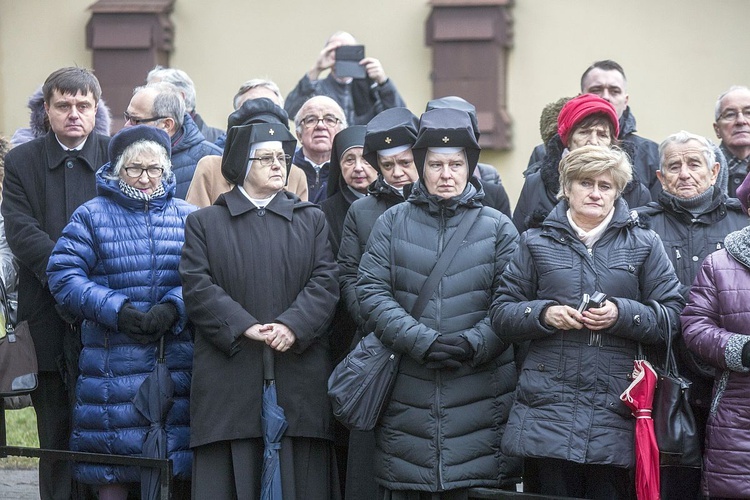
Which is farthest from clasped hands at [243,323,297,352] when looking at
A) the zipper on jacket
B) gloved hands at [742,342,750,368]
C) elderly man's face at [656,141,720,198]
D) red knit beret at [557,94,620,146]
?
gloved hands at [742,342,750,368]

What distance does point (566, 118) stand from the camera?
6.05m

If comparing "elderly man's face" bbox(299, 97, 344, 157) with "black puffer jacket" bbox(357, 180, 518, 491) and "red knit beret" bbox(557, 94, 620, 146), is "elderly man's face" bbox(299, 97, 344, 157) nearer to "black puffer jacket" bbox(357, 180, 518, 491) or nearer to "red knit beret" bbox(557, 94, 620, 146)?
"red knit beret" bbox(557, 94, 620, 146)

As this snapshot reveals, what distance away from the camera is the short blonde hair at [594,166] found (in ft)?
17.2

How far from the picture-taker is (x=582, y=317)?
16.4 feet

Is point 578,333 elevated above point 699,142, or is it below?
below

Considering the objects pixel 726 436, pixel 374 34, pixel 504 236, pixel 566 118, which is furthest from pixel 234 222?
pixel 374 34

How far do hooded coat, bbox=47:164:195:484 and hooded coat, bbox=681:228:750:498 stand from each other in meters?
2.25

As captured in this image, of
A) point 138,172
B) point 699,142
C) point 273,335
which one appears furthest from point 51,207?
point 699,142

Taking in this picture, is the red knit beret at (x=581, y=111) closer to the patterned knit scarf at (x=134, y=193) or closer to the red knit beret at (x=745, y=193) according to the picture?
the red knit beret at (x=745, y=193)

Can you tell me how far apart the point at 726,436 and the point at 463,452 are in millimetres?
1024

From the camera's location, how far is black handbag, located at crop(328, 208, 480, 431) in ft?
17.8

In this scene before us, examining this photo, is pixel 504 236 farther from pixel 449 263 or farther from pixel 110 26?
pixel 110 26

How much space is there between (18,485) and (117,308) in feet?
8.29

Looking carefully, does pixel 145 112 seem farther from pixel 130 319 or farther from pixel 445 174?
pixel 445 174
